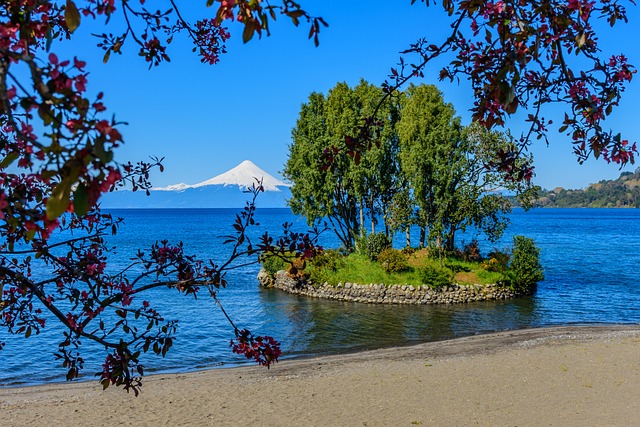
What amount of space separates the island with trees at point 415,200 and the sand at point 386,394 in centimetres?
1145

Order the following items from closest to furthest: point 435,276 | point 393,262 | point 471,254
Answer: point 435,276
point 393,262
point 471,254

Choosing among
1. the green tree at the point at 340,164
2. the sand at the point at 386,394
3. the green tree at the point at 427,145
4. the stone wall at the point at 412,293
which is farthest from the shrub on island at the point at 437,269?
the sand at the point at 386,394

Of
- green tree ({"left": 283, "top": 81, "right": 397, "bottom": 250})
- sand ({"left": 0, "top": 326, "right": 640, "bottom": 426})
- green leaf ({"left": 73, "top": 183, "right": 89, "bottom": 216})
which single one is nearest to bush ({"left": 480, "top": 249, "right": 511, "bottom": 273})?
green tree ({"left": 283, "top": 81, "right": 397, "bottom": 250})

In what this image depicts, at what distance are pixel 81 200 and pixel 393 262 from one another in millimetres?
28850

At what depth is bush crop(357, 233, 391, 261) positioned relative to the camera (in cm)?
3234

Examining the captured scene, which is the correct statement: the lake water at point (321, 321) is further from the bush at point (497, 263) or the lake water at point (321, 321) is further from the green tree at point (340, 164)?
the green tree at point (340, 164)

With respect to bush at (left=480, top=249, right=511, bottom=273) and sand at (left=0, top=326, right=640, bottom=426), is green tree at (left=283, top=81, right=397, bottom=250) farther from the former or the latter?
sand at (left=0, top=326, right=640, bottom=426)

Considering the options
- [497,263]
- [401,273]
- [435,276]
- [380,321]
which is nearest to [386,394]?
[380,321]

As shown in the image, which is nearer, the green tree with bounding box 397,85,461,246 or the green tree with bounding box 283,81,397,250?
the green tree with bounding box 397,85,461,246

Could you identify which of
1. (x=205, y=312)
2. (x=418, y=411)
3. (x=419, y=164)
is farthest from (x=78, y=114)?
(x=419, y=164)

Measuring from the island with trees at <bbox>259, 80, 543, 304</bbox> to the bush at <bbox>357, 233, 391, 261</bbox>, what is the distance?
0.06 m

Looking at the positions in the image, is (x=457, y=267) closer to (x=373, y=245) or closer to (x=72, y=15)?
(x=373, y=245)

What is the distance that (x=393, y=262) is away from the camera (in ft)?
99.2

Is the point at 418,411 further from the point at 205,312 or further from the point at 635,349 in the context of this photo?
the point at 205,312
